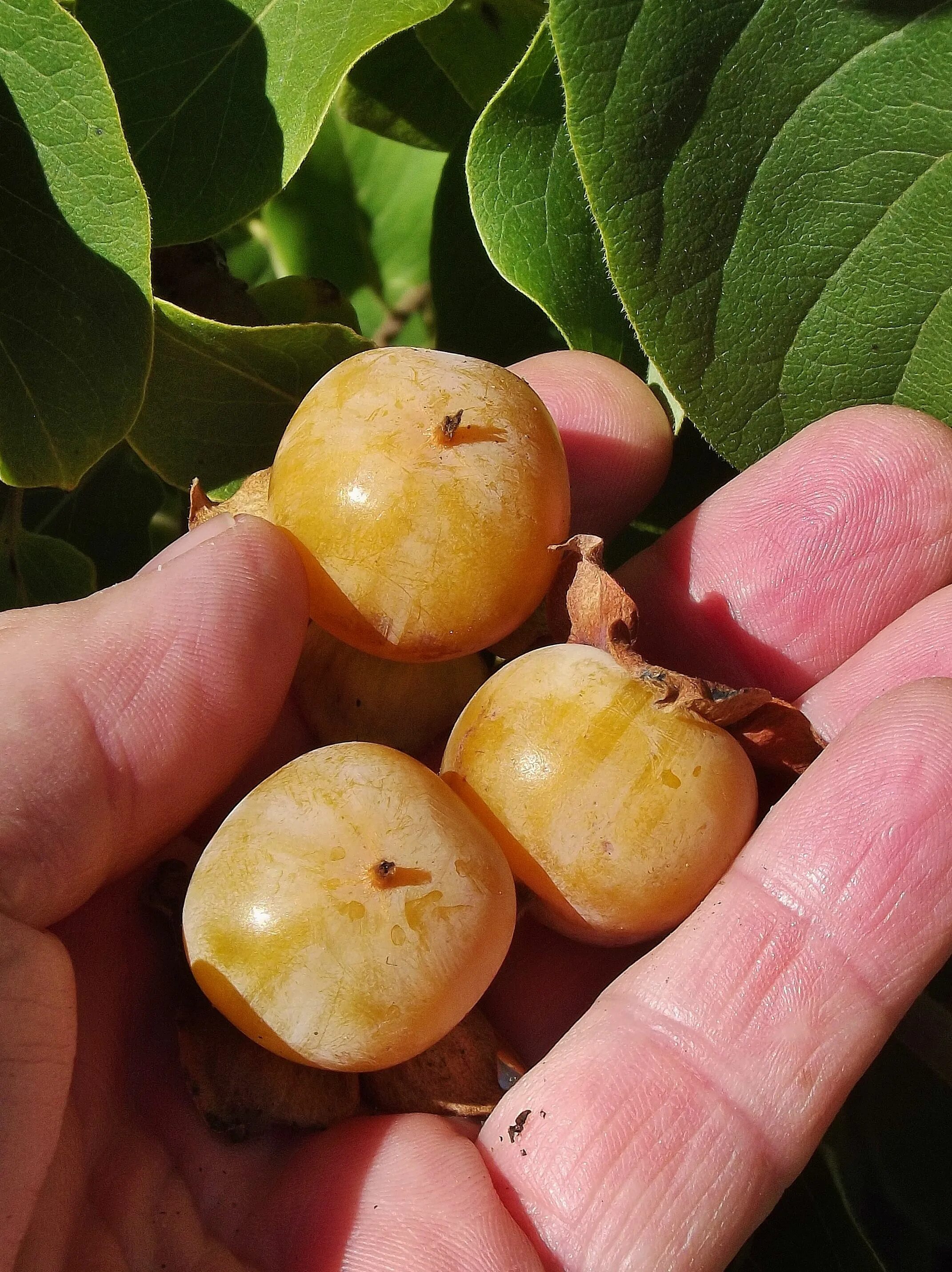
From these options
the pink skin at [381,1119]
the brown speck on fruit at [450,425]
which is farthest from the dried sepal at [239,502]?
the brown speck on fruit at [450,425]

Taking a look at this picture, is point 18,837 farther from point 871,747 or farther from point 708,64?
point 708,64

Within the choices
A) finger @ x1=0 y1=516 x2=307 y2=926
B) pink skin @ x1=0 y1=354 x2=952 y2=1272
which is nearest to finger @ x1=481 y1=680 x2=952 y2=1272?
pink skin @ x1=0 y1=354 x2=952 y2=1272

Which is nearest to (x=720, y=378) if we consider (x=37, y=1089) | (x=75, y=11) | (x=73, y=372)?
(x=73, y=372)

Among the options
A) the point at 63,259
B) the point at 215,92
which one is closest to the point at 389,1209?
the point at 63,259

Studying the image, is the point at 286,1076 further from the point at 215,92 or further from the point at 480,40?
the point at 480,40

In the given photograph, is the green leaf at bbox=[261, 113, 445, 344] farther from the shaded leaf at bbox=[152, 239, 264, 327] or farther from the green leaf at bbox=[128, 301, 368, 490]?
the green leaf at bbox=[128, 301, 368, 490]

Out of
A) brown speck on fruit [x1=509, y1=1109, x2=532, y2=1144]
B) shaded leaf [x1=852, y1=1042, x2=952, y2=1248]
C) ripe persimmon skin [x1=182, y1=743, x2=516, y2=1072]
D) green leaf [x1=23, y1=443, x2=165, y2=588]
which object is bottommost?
shaded leaf [x1=852, y1=1042, x2=952, y2=1248]

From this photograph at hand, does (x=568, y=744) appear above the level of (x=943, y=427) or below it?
below
